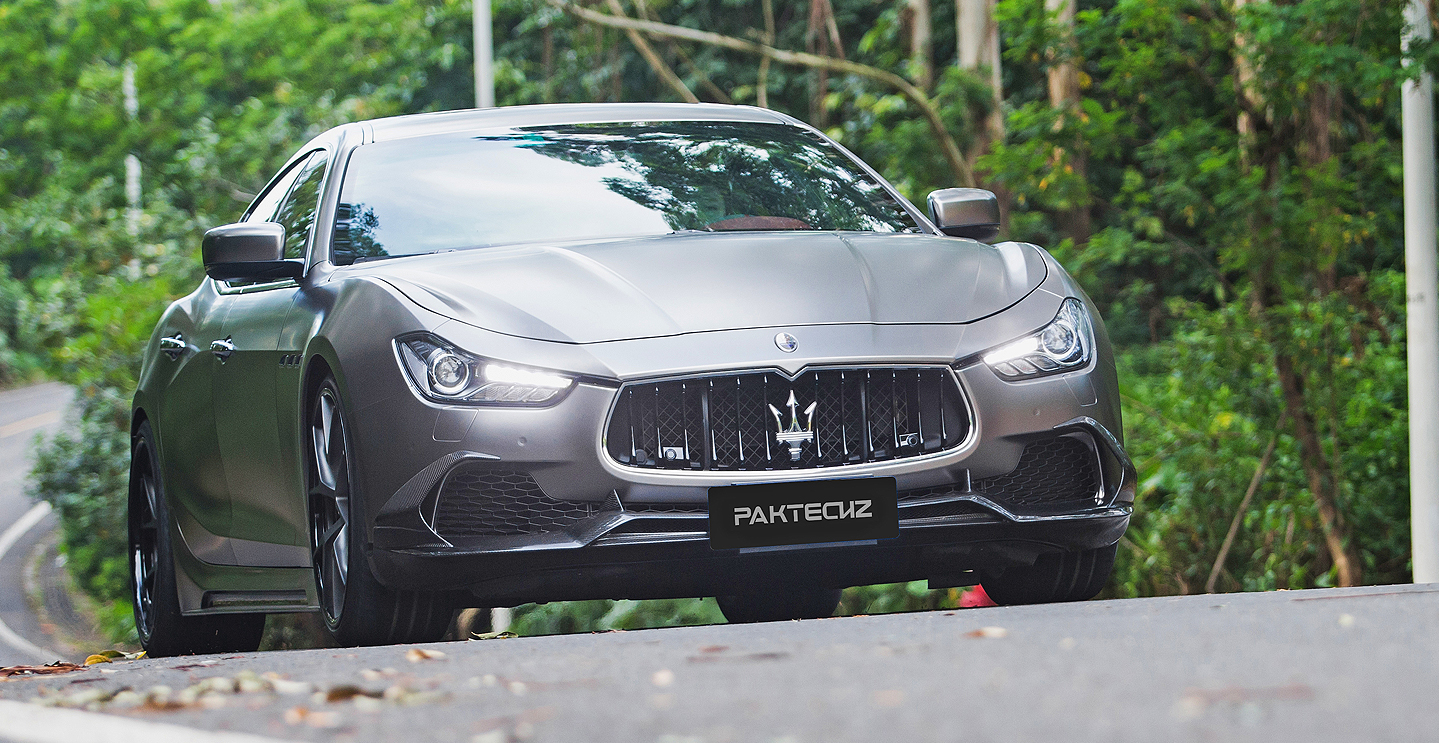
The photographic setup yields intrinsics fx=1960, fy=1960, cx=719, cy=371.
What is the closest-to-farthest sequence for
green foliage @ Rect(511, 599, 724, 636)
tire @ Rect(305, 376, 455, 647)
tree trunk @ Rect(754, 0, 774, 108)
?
tire @ Rect(305, 376, 455, 647) < green foliage @ Rect(511, 599, 724, 636) < tree trunk @ Rect(754, 0, 774, 108)

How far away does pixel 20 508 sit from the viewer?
123 feet

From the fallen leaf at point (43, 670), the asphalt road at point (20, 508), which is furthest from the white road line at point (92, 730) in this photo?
the asphalt road at point (20, 508)

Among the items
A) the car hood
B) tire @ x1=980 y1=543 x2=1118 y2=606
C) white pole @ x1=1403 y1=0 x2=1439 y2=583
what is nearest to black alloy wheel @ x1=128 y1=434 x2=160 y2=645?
the car hood

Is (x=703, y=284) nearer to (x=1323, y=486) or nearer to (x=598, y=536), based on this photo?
(x=598, y=536)

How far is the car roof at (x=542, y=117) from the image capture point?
20.6 feet

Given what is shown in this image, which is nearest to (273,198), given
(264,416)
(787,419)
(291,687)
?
(264,416)

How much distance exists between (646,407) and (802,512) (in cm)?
47

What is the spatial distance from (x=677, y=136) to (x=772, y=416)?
5.90 ft

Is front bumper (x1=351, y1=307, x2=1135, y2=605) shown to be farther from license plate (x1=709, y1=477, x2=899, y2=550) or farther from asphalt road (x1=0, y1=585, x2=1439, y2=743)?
asphalt road (x1=0, y1=585, x2=1439, y2=743)

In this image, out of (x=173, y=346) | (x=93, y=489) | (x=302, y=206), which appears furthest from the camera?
(x=93, y=489)

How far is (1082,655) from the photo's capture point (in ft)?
12.3

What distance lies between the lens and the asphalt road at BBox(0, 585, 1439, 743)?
9.84ft

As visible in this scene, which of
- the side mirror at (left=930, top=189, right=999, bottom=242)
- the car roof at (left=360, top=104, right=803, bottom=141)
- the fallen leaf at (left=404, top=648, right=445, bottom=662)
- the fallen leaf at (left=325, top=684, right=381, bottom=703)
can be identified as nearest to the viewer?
the fallen leaf at (left=325, top=684, right=381, bottom=703)

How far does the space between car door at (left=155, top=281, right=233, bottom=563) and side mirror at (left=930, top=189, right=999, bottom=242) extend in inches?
92.9
